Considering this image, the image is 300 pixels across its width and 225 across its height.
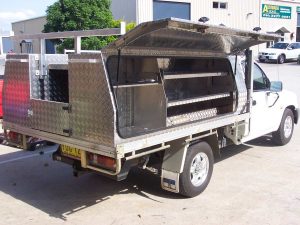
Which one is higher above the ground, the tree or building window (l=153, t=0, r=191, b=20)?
building window (l=153, t=0, r=191, b=20)

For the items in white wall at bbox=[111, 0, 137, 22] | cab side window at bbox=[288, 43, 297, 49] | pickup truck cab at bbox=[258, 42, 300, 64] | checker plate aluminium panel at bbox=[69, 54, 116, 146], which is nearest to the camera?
checker plate aluminium panel at bbox=[69, 54, 116, 146]

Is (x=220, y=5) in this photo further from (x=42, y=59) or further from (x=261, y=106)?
(x=42, y=59)

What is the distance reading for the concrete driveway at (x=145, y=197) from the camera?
4.90 metres

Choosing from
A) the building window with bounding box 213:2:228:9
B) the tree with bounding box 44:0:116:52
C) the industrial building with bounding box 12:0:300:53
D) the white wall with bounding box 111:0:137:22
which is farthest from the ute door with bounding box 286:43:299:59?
the tree with bounding box 44:0:116:52

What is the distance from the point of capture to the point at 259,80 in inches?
297

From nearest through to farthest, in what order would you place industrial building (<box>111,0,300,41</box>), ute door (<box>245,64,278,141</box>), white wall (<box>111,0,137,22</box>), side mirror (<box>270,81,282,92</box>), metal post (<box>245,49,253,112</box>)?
metal post (<box>245,49,253,112</box>) < ute door (<box>245,64,278,141</box>) < side mirror (<box>270,81,282,92</box>) < white wall (<box>111,0,137,22</box>) < industrial building (<box>111,0,300,41</box>)

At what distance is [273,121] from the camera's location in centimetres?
766

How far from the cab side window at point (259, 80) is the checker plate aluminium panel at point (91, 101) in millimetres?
3813

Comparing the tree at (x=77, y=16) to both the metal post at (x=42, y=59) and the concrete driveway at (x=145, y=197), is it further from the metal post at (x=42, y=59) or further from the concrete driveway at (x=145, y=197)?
the metal post at (x=42, y=59)

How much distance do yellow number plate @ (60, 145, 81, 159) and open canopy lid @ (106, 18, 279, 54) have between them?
129 centimetres

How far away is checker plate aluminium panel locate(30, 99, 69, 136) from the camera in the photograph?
16.0 feet

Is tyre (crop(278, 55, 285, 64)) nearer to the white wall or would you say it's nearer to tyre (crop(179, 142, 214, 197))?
the white wall

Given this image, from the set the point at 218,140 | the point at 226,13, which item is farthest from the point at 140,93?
the point at 226,13

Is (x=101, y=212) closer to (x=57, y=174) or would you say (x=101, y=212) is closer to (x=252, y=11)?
(x=57, y=174)
